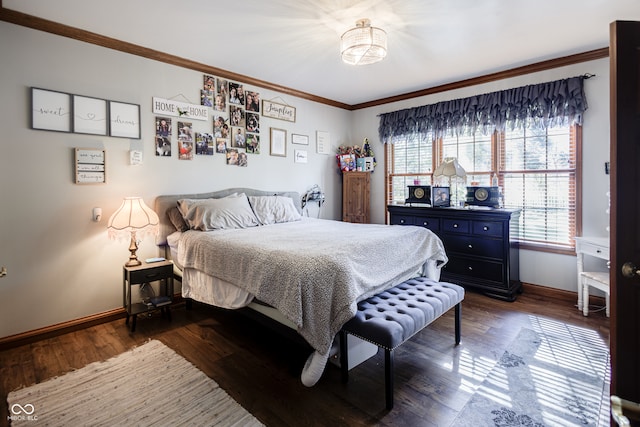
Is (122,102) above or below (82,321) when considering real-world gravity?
above

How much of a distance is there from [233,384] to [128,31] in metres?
2.94

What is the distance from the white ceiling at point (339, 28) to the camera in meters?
2.43

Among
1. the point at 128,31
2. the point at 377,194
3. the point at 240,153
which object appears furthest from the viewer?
the point at 377,194

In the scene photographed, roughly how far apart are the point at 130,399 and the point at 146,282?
47.6 inches

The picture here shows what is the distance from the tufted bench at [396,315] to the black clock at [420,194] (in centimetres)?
184

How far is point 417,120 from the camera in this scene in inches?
182

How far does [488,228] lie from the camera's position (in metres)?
3.63

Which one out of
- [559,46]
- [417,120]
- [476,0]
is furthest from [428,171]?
[476,0]

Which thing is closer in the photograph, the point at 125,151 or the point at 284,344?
the point at 284,344

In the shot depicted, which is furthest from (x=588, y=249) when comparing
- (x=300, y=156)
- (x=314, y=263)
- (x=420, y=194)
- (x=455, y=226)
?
(x=300, y=156)

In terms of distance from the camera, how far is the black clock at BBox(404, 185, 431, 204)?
165 inches

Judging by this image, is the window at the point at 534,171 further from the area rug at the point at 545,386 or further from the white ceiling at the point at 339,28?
the area rug at the point at 545,386

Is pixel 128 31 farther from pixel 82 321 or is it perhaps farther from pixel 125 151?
pixel 82 321

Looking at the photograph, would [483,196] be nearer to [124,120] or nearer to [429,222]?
[429,222]
